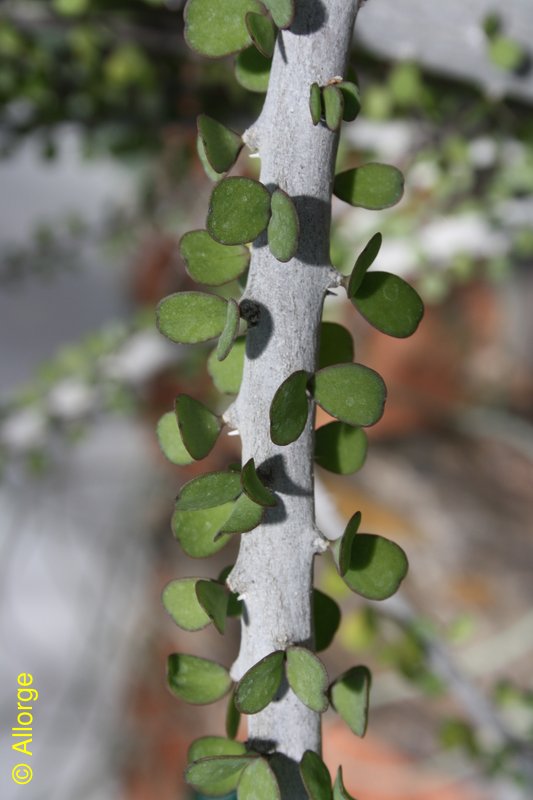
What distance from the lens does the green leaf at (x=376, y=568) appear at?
23 centimetres

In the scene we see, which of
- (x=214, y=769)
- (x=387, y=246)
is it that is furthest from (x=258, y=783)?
(x=387, y=246)

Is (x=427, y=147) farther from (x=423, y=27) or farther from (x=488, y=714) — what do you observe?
(x=488, y=714)

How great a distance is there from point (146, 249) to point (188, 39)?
1907mm

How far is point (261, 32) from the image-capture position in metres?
0.21

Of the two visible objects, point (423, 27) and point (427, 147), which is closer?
point (423, 27)

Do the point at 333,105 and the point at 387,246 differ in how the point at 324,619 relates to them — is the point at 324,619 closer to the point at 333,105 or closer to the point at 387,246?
the point at 333,105

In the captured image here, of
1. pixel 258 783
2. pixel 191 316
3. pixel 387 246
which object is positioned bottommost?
pixel 258 783

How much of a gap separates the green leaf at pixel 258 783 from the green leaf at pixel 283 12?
6.9 inches

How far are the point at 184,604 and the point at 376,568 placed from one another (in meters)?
0.05

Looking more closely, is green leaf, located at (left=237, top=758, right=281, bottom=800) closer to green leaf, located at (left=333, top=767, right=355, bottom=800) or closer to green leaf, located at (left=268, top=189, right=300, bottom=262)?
green leaf, located at (left=333, top=767, right=355, bottom=800)

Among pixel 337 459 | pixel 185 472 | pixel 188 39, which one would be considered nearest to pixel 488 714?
pixel 337 459

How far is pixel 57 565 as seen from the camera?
192 cm

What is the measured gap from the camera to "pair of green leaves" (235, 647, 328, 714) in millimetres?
207

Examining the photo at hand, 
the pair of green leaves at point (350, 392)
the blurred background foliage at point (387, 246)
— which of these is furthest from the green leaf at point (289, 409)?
the blurred background foliage at point (387, 246)
